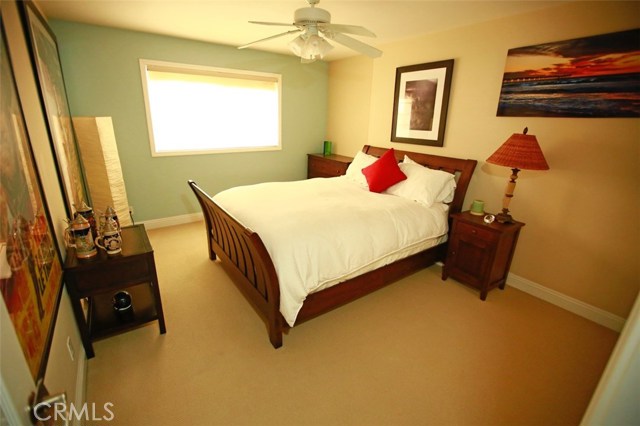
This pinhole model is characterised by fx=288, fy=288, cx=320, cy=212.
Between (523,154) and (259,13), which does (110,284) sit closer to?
(259,13)

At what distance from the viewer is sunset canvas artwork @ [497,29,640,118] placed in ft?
6.87

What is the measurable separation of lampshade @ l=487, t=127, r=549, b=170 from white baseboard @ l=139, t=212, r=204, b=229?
3974 mm

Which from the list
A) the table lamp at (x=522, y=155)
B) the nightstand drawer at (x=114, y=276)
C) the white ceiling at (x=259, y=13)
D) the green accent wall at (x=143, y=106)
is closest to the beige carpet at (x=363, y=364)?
the nightstand drawer at (x=114, y=276)

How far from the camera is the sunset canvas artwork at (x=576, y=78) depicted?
6.87 ft

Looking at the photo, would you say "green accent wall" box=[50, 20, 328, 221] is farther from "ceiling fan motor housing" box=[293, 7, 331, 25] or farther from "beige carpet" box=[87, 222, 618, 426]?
"ceiling fan motor housing" box=[293, 7, 331, 25]

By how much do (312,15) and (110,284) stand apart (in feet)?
7.26

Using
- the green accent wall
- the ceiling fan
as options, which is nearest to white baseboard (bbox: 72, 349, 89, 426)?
the green accent wall

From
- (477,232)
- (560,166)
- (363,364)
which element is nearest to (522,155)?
(560,166)

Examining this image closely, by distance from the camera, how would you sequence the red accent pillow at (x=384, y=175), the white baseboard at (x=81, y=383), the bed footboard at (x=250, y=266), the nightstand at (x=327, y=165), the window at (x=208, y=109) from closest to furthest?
the white baseboard at (x=81, y=383)
the bed footboard at (x=250, y=266)
the red accent pillow at (x=384, y=175)
the window at (x=208, y=109)
the nightstand at (x=327, y=165)

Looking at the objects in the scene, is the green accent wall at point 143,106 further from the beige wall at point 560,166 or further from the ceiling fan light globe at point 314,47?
the ceiling fan light globe at point 314,47

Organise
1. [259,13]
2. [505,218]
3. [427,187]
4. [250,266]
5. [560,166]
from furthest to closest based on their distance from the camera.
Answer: [427,187], [259,13], [505,218], [560,166], [250,266]

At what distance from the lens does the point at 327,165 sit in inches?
188

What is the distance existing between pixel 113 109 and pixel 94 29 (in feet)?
2.75

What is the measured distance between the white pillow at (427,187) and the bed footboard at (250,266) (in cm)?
179
